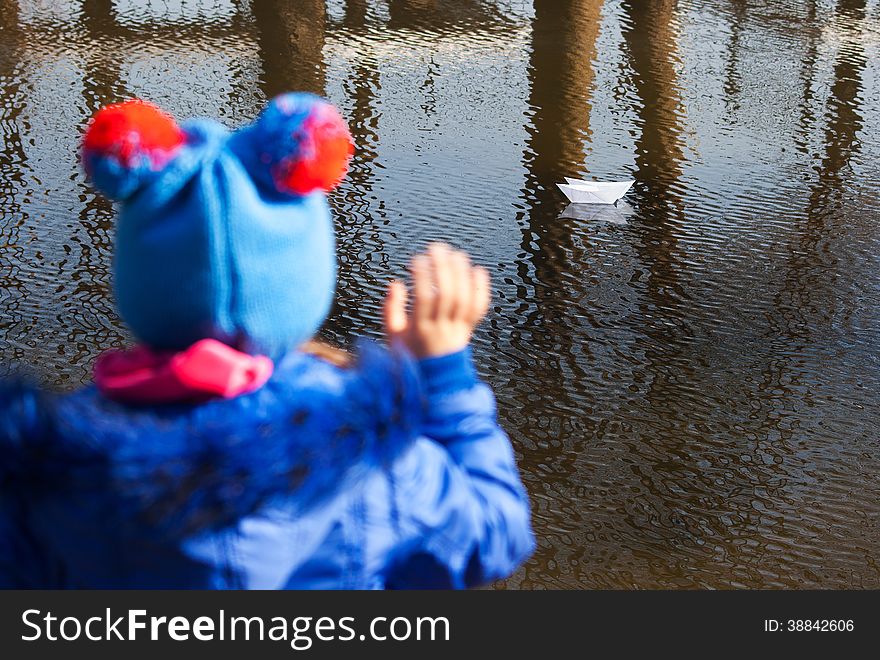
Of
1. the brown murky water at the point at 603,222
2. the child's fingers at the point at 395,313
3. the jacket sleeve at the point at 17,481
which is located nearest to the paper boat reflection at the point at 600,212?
the brown murky water at the point at 603,222

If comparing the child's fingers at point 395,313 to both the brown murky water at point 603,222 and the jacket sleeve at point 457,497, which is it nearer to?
the jacket sleeve at point 457,497

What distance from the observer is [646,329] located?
4758 mm

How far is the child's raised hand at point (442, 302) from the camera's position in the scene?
4.09 feet

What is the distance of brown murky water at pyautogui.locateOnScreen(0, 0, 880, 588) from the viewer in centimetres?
372

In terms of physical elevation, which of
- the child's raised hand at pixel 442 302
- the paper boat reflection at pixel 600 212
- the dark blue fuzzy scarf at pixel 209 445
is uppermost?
the child's raised hand at pixel 442 302

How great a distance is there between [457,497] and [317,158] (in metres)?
0.38

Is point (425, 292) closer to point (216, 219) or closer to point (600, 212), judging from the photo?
point (216, 219)

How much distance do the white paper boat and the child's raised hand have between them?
15.8 feet

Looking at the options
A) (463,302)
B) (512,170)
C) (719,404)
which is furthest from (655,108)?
(463,302)

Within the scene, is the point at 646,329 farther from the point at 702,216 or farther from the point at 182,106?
the point at 182,106

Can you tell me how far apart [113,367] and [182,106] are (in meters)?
6.47

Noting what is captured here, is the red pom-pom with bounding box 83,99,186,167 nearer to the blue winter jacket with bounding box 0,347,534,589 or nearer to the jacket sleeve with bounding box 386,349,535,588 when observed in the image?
the blue winter jacket with bounding box 0,347,534,589

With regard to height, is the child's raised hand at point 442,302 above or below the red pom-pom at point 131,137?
below

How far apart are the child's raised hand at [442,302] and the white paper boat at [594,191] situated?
190 inches
